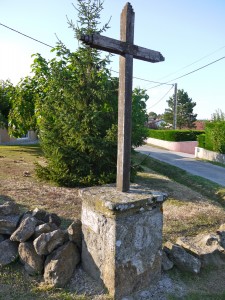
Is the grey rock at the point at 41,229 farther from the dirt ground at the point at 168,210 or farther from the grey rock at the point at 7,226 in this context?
the dirt ground at the point at 168,210

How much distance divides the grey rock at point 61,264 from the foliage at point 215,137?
14724mm

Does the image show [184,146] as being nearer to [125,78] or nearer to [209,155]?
[209,155]

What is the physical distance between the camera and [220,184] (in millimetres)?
10211

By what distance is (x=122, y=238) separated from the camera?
127 inches

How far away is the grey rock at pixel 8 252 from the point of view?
3747mm

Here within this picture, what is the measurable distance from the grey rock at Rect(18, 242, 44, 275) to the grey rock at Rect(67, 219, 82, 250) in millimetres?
468

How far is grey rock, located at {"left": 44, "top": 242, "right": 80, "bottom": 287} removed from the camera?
11.2ft

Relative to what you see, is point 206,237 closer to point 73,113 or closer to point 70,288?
point 70,288

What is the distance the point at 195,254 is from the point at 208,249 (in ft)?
0.95

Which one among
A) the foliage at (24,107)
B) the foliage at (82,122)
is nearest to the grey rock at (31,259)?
the foliage at (82,122)

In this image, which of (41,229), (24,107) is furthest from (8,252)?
(24,107)

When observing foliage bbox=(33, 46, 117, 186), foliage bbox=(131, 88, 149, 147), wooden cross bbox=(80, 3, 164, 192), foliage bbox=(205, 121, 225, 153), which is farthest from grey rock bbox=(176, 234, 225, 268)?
foliage bbox=(205, 121, 225, 153)

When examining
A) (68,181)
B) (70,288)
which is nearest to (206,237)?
(70,288)

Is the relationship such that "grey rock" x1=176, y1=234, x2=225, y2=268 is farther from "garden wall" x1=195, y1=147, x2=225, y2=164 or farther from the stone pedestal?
"garden wall" x1=195, y1=147, x2=225, y2=164
